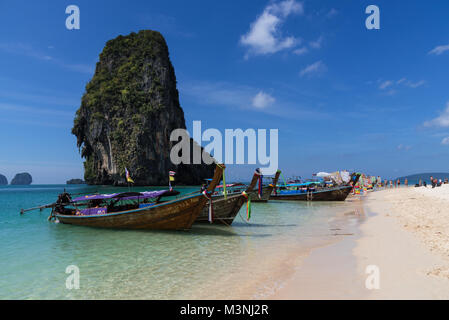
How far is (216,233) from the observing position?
12609 millimetres

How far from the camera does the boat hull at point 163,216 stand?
12.1 meters

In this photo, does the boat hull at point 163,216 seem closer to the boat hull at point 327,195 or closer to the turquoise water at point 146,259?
the turquoise water at point 146,259

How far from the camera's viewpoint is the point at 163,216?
1248 centimetres

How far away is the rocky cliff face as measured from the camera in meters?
68.8

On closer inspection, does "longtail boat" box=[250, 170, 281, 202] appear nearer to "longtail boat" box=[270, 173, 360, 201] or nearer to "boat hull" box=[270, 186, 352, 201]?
"longtail boat" box=[270, 173, 360, 201]

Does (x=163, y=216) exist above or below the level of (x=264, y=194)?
above

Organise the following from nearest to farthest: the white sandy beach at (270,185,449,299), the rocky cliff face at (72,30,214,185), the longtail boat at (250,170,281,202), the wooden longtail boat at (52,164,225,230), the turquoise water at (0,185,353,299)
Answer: the white sandy beach at (270,185,449,299)
the turquoise water at (0,185,353,299)
the wooden longtail boat at (52,164,225,230)
the longtail boat at (250,170,281,202)
the rocky cliff face at (72,30,214,185)

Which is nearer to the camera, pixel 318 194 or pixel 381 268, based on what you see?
pixel 381 268

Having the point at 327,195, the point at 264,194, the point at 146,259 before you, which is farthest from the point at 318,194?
the point at 146,259

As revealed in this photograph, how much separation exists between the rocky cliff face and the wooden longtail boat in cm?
5667

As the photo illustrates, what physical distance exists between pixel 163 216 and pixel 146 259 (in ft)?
13.1

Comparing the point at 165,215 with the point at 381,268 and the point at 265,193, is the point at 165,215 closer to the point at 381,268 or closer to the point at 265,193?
the point at 381,268

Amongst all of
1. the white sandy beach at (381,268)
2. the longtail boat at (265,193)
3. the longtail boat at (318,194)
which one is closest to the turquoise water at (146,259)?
the white sandy beach at (381,268)

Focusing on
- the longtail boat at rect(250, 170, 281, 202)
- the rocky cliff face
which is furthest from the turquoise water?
the rocky cliff face
